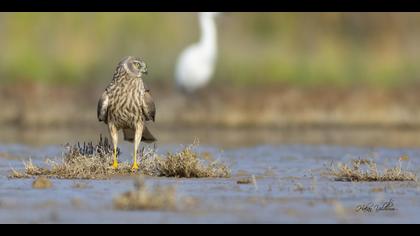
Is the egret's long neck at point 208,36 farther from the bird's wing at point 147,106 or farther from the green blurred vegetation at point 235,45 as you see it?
the bird's wing at point 147,106

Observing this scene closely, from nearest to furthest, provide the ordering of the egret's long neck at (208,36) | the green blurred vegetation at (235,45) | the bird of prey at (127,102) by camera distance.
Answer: the bird of prey at (127,102)
the egret's long neck at (208,36)
the green blurred vegetation at (235,45)

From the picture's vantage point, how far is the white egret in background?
24422 millimetres

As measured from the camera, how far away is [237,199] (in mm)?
10383

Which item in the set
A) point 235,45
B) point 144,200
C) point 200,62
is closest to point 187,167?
point 144,200

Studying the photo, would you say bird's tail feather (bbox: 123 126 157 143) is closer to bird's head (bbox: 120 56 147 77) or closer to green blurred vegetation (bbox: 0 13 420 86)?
bird's head (bbox: 120 56 147 77)

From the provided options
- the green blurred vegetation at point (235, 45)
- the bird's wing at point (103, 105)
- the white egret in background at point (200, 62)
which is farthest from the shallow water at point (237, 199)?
the green blurred vegetation at point (235, 45)

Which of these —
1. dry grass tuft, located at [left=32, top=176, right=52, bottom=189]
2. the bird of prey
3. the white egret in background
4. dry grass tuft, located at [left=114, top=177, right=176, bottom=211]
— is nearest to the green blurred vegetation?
the white egret in background

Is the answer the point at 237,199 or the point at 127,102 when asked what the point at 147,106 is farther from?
the point at 237,199

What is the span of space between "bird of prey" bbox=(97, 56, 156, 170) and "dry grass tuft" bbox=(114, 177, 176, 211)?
3.60m

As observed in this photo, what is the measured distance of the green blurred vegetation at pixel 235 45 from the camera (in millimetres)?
26734

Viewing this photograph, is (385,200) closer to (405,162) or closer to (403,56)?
(405,162)

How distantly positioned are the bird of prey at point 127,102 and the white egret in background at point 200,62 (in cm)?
1086

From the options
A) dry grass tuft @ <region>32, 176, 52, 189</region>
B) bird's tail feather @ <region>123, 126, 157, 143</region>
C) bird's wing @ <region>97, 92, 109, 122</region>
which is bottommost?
dry grass tuft @ <region>32, 176, 52, 189</region>

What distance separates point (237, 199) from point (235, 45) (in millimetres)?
18543
